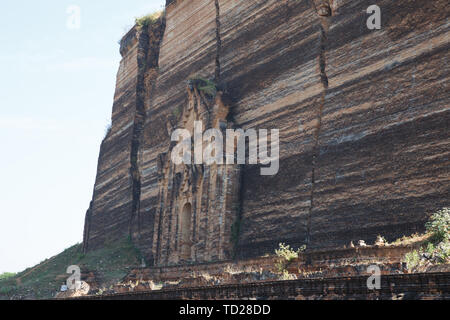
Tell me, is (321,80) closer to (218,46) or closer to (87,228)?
(218,46)

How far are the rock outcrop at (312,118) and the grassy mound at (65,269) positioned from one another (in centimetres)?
95

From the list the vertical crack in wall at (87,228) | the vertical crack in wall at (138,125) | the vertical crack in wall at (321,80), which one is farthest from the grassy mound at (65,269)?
the vertical crack in wall at (321,80)

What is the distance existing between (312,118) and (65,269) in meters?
15.6

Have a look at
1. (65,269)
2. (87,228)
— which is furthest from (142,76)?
(65,269)

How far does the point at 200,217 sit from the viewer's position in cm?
2081

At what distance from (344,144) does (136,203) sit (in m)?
13.8

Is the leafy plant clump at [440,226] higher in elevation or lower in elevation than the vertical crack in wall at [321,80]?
lower

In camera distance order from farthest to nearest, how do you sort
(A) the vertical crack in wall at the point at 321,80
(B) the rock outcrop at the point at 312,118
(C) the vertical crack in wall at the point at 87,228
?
(C) the vertical crack in wall at the point at 87,228
(A) the vertical crack in wall at the point at 321,80
(B) the rock outcrop at the point at 312,118

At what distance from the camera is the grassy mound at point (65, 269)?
Answer: 23.5m

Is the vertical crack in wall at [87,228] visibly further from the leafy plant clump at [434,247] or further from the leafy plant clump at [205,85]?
the leafy plant clump at [434,247]

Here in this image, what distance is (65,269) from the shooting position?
28.0 metres

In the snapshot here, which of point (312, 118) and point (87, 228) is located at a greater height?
point (312, 118)
